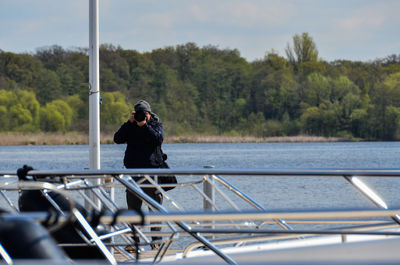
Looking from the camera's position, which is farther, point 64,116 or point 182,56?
point 182,56

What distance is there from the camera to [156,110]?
6638cm

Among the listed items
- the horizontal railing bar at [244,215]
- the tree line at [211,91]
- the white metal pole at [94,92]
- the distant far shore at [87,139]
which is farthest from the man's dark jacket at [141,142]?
the distant far shore at [87,139]

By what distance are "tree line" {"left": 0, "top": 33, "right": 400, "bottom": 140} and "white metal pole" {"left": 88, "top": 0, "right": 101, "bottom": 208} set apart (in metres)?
51.0

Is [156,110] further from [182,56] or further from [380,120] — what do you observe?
[380,120]

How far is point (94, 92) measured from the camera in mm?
6898

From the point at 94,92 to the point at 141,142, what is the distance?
0.89 m

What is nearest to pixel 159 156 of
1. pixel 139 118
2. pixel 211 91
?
pixel 139 118

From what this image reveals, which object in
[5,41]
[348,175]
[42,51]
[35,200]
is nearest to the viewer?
[348,175]

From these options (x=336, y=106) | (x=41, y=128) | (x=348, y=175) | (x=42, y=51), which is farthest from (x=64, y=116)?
(x=348, y=175)

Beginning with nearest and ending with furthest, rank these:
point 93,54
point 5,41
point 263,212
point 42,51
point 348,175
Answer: point 263,212 < point 348,175 < point 93,54 < point 5,41 < point 42,51

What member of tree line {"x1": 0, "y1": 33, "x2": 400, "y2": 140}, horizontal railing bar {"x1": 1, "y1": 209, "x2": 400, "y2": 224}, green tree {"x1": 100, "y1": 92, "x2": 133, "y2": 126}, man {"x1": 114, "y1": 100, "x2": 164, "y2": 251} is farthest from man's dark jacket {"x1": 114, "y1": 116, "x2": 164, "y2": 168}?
tree line {"x1": 0, "y1": 33, "x2": 400, "y2": 140}

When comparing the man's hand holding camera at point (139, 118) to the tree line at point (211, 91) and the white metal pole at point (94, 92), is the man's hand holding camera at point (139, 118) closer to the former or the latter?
→ the white metal pole at point (94, 92)

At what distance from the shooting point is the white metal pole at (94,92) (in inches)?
265

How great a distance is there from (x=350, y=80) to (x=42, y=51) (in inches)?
1207
